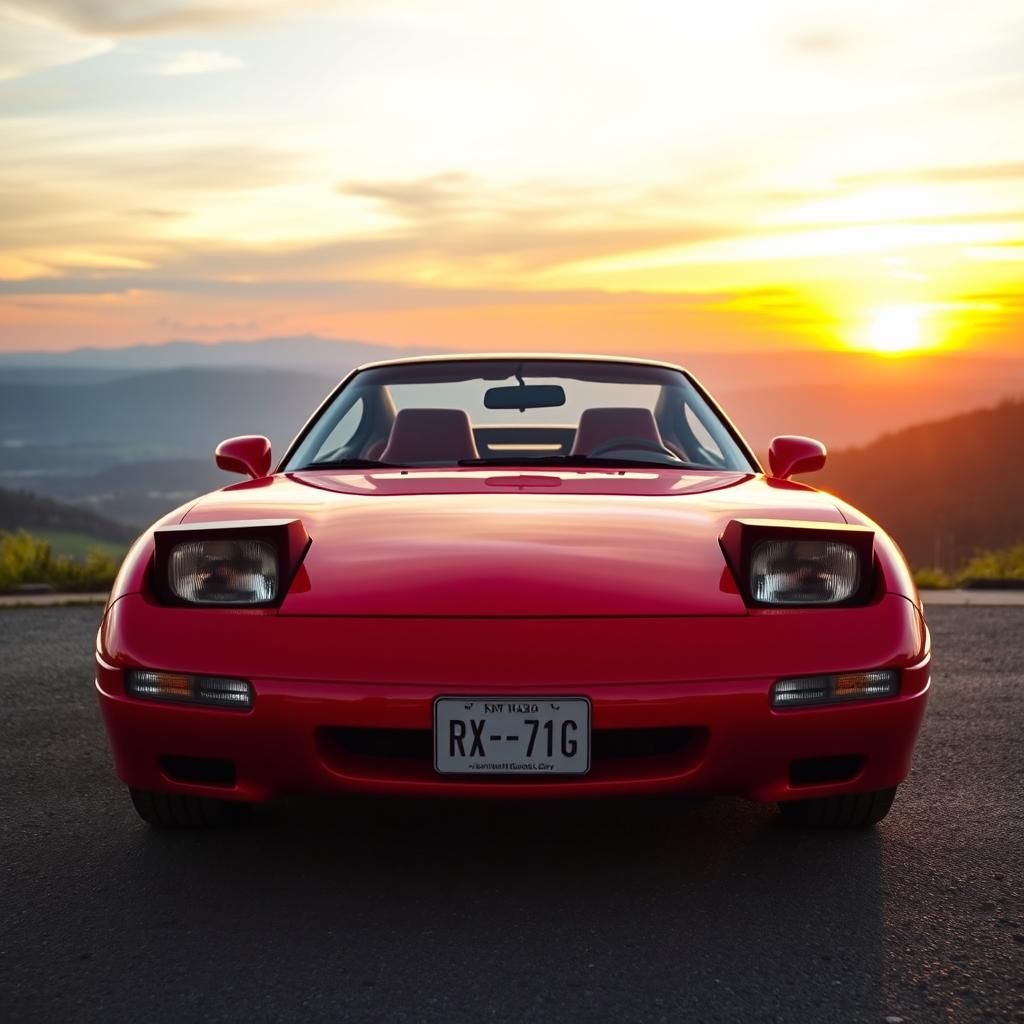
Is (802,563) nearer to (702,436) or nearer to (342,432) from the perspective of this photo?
(702,436)

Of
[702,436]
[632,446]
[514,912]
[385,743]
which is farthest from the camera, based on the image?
[702,436]

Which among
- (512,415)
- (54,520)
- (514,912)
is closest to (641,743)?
(514,912)

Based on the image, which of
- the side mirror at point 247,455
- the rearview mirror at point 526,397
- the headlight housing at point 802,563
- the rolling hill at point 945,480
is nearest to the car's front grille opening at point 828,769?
the headlight housing at point 802,563

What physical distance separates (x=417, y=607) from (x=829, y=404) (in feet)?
622

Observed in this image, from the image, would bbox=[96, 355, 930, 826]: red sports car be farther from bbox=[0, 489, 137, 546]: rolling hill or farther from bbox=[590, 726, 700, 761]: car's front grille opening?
bbox=[0, 489, 137, 546]: rolling hill

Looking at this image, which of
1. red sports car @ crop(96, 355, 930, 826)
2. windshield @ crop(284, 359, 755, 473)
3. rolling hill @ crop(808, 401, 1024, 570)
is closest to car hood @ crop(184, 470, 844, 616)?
red sports car @ crop(96, 355, 930, 826)

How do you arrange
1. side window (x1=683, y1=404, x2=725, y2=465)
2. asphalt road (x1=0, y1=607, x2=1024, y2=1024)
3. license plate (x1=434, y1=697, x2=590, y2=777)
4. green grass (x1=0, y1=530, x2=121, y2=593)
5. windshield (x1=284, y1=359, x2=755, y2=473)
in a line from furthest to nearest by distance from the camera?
1. green grass (x1=0, y1=530, x2=121, y2=593)
2. side window (x1=683, y1=404, x2=725, y2=465)
3. windshield (x1=284, y1=359, x2=755, y2=473)
4. license plate (x1=434, y1=697, x2=590, y2=777)
5. asphalt road (x1=0, y1=607, x2=1024, y2=1024)

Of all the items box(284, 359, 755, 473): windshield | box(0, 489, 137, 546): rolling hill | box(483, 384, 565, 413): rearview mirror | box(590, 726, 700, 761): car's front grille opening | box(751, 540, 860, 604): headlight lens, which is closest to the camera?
box(590, 726, 700, 761): car's front grille opening

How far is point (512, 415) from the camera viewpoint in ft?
14.9

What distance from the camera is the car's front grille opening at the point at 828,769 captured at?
280 cm

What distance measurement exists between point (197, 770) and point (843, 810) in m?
1.62

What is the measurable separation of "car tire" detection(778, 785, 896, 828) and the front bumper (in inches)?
13.3

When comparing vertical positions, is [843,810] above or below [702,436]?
below

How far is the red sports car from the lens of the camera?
259 cm
